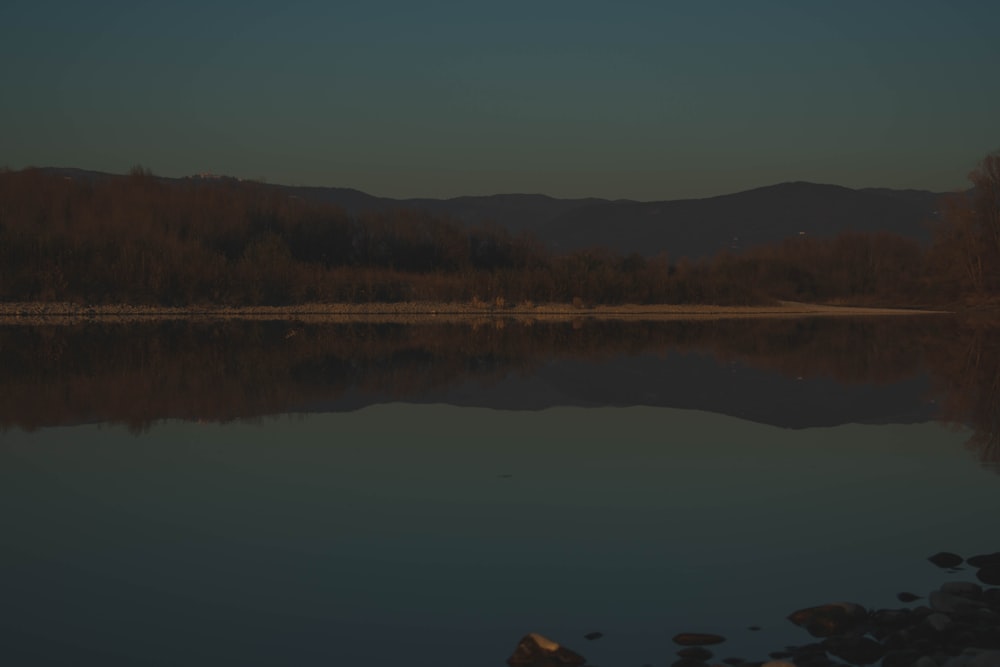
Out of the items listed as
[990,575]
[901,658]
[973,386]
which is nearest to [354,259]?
[973,386]

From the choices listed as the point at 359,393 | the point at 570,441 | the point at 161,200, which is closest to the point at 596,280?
the point at 161,200

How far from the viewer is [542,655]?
405 cm

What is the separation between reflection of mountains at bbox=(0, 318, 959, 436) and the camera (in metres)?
11.8

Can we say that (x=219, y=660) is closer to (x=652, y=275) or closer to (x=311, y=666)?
(x=311, y=666)

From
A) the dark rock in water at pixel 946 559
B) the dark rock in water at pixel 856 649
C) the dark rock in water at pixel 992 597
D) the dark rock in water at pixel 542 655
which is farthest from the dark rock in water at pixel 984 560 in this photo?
the dark rock in water at pixel 542 655

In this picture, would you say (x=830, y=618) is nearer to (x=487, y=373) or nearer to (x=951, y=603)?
(x=951, y=603)

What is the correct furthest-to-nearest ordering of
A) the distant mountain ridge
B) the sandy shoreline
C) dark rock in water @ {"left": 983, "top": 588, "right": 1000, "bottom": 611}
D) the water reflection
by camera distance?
1. the distant mountain ridge
2. the sandy shoreline
3. the water reflection
4. dark rock in water @ {"left": 983, "top": 588, "right": 1000, "bottom": 611}

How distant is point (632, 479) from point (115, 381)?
8424mm

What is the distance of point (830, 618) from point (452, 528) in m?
2.45

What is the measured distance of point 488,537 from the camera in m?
5.97

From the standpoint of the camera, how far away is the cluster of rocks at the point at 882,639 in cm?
404

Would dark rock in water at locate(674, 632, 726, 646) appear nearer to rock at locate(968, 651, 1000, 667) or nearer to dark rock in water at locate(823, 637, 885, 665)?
dark rock in water at locate(823, 637, 885, 665)

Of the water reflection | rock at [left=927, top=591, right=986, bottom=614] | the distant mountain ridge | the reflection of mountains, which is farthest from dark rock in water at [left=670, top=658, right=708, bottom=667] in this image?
the distant mountain ridge

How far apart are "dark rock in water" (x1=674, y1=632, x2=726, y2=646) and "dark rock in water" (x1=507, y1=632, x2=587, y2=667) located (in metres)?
0.50
